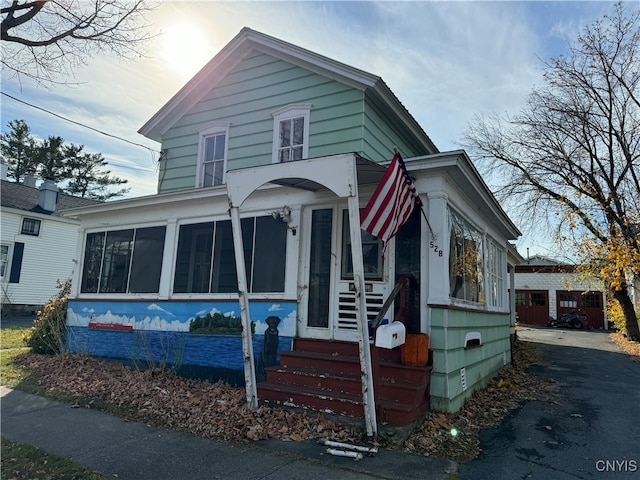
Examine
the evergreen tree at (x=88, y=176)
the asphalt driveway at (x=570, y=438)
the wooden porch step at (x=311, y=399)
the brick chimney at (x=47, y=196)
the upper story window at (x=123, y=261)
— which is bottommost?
the asphalt driveway at (x=570, y=438)

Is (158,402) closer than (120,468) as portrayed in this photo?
No

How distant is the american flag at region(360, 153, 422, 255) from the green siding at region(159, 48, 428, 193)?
2.70 meters

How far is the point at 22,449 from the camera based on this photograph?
4.30 metres

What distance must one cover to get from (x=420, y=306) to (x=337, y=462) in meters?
2.44

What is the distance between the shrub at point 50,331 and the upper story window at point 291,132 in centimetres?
635

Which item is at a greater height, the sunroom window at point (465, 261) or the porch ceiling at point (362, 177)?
the porch ceiling at point (362, 177)

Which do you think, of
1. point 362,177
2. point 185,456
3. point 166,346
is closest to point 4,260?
point 166,346

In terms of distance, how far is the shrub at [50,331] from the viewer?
9.36 m

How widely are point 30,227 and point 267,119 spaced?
15994mm

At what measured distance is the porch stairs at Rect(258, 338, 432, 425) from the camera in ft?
15.8

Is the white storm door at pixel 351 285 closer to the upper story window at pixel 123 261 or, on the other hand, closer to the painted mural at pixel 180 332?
the painted mural at pixel 180 332

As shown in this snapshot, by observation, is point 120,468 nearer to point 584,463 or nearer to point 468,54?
point 584,463

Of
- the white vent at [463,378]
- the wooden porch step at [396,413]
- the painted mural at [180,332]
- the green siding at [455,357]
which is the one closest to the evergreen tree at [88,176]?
the painted mural at [180,332]

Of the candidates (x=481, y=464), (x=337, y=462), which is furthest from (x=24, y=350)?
(x=481, y=464)
